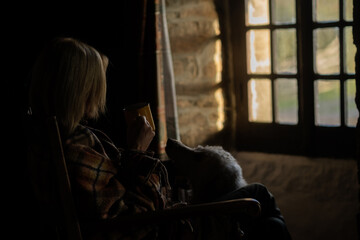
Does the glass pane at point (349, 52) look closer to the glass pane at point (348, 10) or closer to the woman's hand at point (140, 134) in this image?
the glass pane at point (348, 10)

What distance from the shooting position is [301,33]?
3100mm

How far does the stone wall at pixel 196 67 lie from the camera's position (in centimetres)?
325

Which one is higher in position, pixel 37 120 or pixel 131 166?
pixel 37 120

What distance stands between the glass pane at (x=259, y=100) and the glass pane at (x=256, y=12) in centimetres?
36

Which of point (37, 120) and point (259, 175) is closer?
point (37, 120)

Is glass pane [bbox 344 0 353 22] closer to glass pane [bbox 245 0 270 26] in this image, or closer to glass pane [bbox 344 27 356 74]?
glass pane [bbox 344 27 356 74]

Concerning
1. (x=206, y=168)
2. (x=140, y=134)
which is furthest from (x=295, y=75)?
(x=140, y=134)

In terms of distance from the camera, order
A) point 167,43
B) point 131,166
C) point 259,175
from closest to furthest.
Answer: point 131,166, point 167,43, point 259,175

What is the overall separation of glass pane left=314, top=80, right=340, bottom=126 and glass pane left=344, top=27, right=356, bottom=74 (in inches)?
3.9

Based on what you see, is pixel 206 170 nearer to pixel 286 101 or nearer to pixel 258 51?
pixel 286 101

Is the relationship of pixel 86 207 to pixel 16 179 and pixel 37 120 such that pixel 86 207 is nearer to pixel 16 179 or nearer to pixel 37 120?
pixel 37 120

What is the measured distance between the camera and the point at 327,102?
3.11 metres

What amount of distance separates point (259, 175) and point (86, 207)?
175 cm

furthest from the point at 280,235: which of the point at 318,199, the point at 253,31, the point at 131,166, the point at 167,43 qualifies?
the point at 253,31
